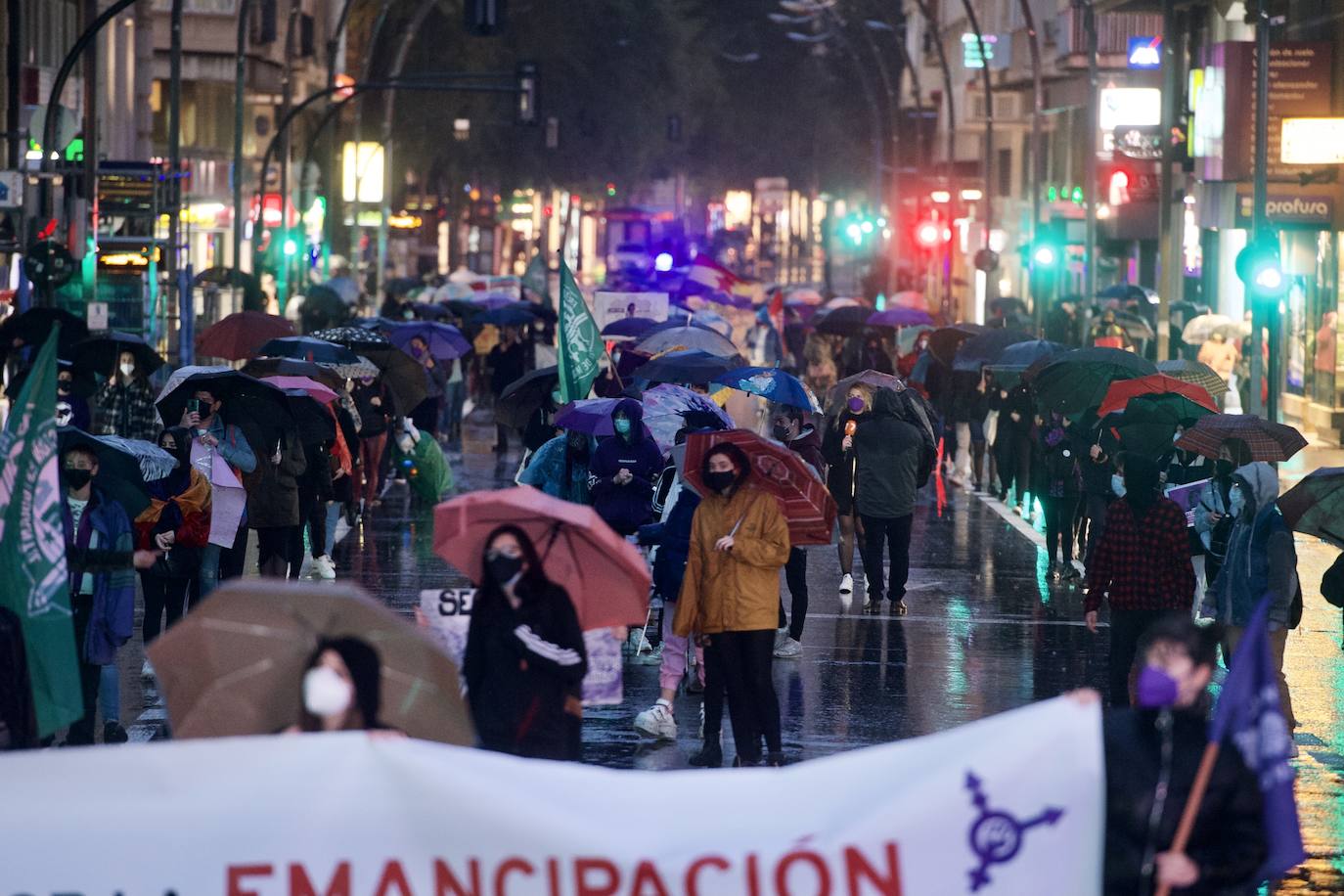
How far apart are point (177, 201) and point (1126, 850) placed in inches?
1123

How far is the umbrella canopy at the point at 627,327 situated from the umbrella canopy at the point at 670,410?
1413 cm

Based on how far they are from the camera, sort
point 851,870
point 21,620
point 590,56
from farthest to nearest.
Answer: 1. point 590,56
2. point 21,620
3. point 851,870

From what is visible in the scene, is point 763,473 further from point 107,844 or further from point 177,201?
point 177,201

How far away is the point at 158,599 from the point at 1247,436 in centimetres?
614

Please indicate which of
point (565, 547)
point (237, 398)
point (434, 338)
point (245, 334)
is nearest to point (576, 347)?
point (237, 398)

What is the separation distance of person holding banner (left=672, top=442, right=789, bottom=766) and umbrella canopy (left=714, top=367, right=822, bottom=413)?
5469mm

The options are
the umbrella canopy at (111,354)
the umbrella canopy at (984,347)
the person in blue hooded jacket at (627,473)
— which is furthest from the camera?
the umbrella canopy at (984,347)

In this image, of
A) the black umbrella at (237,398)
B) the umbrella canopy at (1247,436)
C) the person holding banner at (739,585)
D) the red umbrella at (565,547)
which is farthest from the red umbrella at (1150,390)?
the red umbrella at (565,547)

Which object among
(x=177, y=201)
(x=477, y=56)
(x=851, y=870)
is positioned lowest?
(x=851, y=870)

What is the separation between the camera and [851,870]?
22.9 ft

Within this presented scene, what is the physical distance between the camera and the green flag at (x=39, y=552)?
30.3 ft

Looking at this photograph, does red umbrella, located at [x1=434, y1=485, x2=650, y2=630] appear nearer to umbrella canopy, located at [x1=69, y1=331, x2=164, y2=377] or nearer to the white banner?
the white banner

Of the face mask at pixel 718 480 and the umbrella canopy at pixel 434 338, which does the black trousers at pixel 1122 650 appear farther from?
the umbrella canopy at pixel 434 338

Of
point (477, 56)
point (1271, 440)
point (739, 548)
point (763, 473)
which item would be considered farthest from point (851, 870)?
point (477, 56)
